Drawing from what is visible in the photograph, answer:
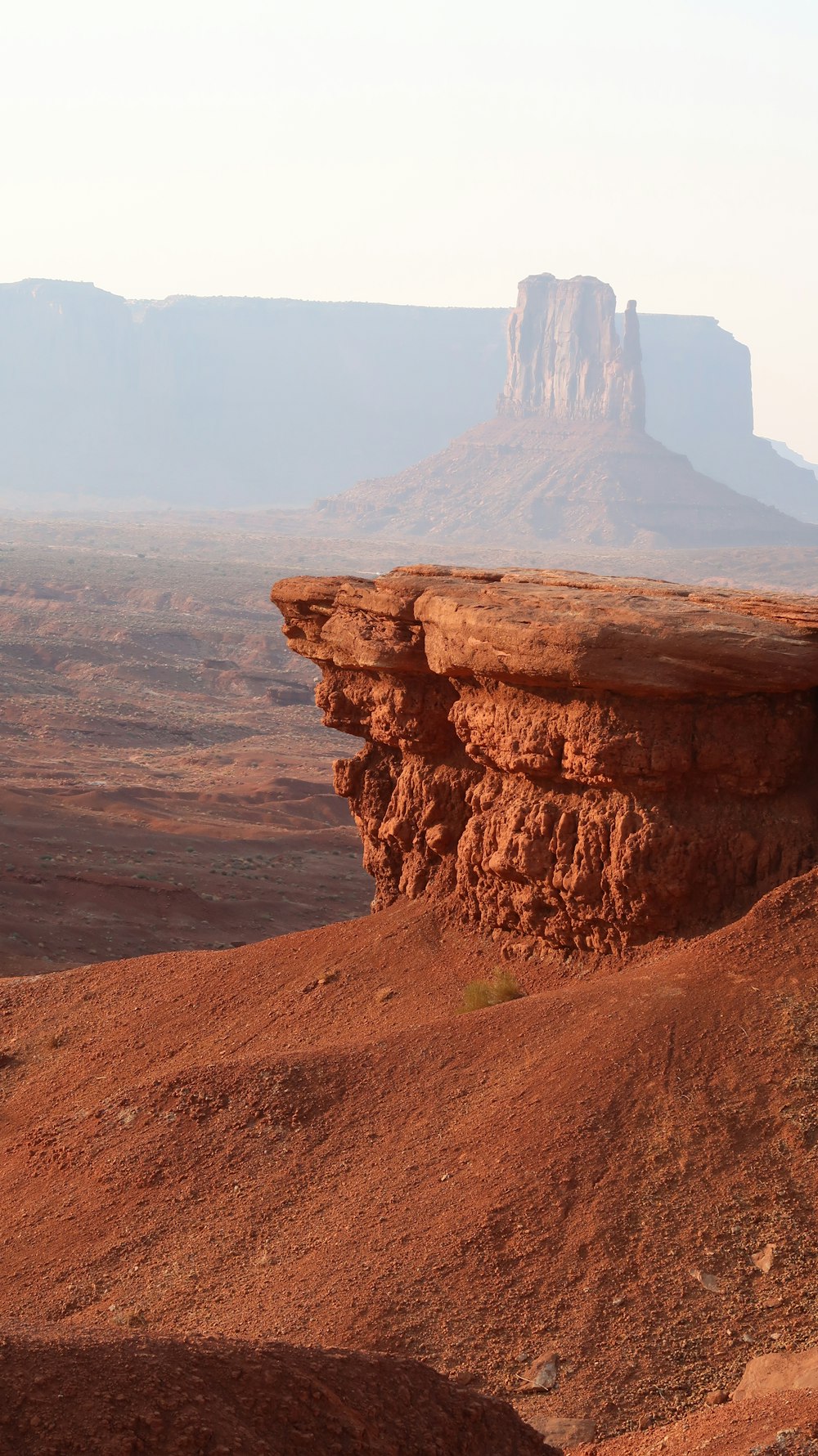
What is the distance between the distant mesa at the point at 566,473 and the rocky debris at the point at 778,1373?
135m

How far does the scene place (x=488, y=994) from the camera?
405 inches

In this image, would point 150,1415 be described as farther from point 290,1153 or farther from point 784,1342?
point 290,1153

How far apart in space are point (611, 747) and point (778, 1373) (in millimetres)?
4374

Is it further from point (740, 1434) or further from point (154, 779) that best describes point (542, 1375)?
point (154, 779)

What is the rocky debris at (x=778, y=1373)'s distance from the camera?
245 inches

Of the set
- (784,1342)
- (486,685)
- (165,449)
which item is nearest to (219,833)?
(486,685)

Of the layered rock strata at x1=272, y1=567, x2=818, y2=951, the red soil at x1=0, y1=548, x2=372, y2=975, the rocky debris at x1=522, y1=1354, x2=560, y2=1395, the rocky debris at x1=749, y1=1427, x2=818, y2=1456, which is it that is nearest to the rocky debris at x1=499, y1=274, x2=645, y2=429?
the red soil at x1=0, y1=548, x2=372, y2=975

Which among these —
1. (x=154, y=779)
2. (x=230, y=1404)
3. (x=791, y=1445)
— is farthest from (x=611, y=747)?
(x=154, y=779)

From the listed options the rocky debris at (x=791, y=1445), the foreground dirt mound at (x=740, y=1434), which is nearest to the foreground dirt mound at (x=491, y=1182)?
the foreground dirt mound at (x=740, y=1434)

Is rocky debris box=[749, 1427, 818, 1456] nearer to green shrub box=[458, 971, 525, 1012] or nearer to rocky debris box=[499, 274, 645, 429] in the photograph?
green shrub box=[458, 971, 525, 1012]

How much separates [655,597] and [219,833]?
67.4 ft

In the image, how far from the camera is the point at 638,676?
9453 millimetres

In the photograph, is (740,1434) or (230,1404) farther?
(740,1434)

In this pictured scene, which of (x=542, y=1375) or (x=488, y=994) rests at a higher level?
(x=488, y=994)
